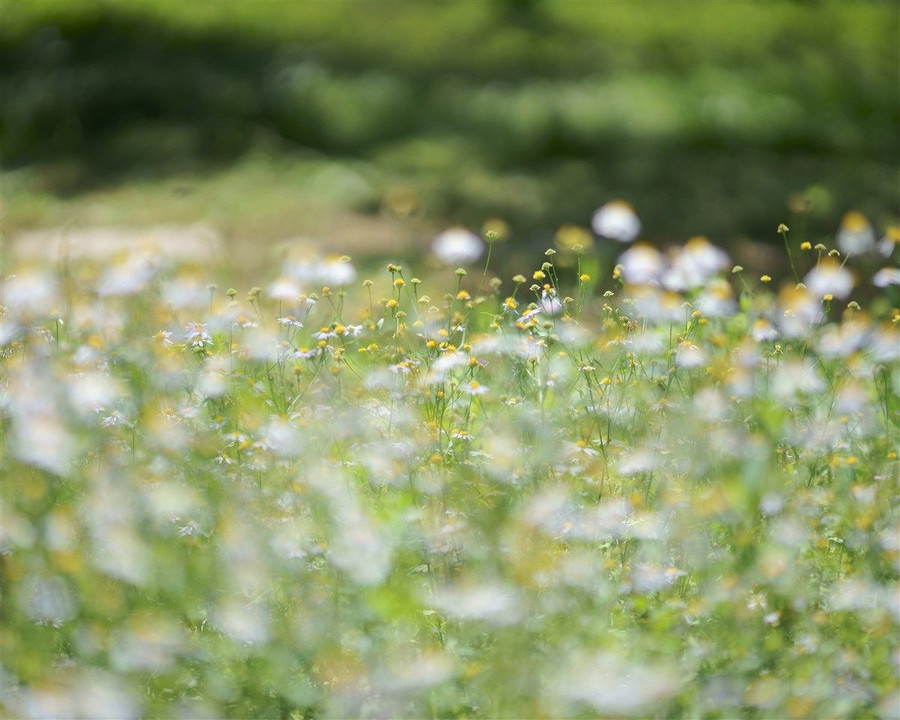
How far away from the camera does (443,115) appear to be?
700 cm

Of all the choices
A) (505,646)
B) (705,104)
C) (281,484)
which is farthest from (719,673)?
(705,104)

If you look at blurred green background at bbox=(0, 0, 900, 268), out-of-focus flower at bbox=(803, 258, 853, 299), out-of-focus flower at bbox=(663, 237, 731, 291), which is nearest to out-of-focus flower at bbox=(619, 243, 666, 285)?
out-of-focus flower at bbox=(663, 237, 731, 291)

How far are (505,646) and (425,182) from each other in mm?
5008

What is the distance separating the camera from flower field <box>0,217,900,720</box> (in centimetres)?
183

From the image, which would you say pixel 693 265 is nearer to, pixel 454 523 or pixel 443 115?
pixel 454 523

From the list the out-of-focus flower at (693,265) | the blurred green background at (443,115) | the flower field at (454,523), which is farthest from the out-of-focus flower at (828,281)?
the blurred green background at (443,115)

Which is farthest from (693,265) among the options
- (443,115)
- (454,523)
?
(443,115)

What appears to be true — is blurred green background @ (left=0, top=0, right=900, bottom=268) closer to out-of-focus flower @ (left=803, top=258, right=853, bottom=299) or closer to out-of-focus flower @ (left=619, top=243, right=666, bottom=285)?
out-of-focus flower @ (left=619, top=243, right=666, bottom=285)

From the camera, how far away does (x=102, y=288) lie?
2.87 metres

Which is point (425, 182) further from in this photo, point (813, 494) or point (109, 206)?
point (813, 494)

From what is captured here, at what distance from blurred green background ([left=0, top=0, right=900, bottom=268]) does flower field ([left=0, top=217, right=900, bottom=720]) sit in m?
3.28

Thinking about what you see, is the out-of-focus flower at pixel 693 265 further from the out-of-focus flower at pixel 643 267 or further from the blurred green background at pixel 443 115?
the blurred green background at pixel 443 115

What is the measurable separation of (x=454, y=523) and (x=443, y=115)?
5.26m

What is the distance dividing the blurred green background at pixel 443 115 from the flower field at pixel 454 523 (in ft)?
10.8
